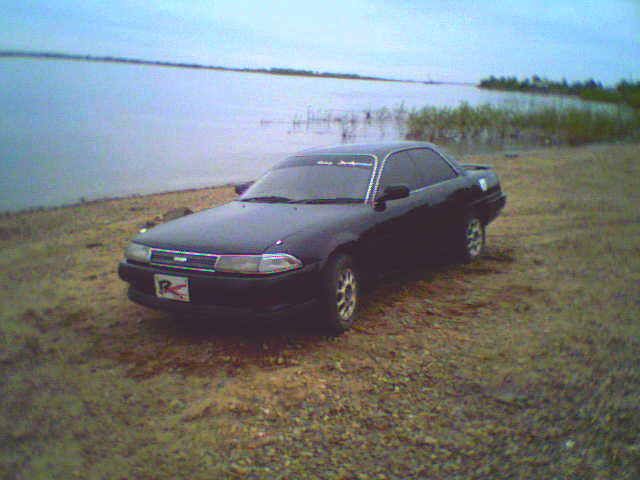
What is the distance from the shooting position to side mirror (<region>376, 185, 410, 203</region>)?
4430 mm

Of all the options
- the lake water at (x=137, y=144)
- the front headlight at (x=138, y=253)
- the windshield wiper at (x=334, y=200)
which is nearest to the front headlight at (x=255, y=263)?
the front headlight at (x=138, y=253)

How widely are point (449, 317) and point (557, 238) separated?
129 inches

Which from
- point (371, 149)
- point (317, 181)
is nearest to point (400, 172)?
point (371, 149)

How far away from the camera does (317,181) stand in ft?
15.9

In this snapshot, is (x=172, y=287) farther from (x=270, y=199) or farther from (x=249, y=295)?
(x=270, y=199)

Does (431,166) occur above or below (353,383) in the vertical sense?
above

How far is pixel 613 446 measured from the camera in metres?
2.52

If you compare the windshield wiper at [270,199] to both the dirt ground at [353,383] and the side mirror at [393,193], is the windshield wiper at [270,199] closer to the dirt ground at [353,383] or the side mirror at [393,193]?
the side mirror at [393,193]

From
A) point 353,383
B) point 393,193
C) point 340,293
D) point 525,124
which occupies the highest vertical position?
point 525,124

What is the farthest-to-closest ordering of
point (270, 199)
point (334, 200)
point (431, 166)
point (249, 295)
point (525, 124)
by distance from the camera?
1. point (525, 124)
2. point (431, 166)
3. point (270, 199)
4. point (334, 200)
5. point (249, 295)

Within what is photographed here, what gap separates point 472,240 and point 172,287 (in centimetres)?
359

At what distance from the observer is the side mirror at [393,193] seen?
443 cm

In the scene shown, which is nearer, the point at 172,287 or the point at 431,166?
→ the point at 172,287

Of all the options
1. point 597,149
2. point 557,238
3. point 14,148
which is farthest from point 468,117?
point 14,148
